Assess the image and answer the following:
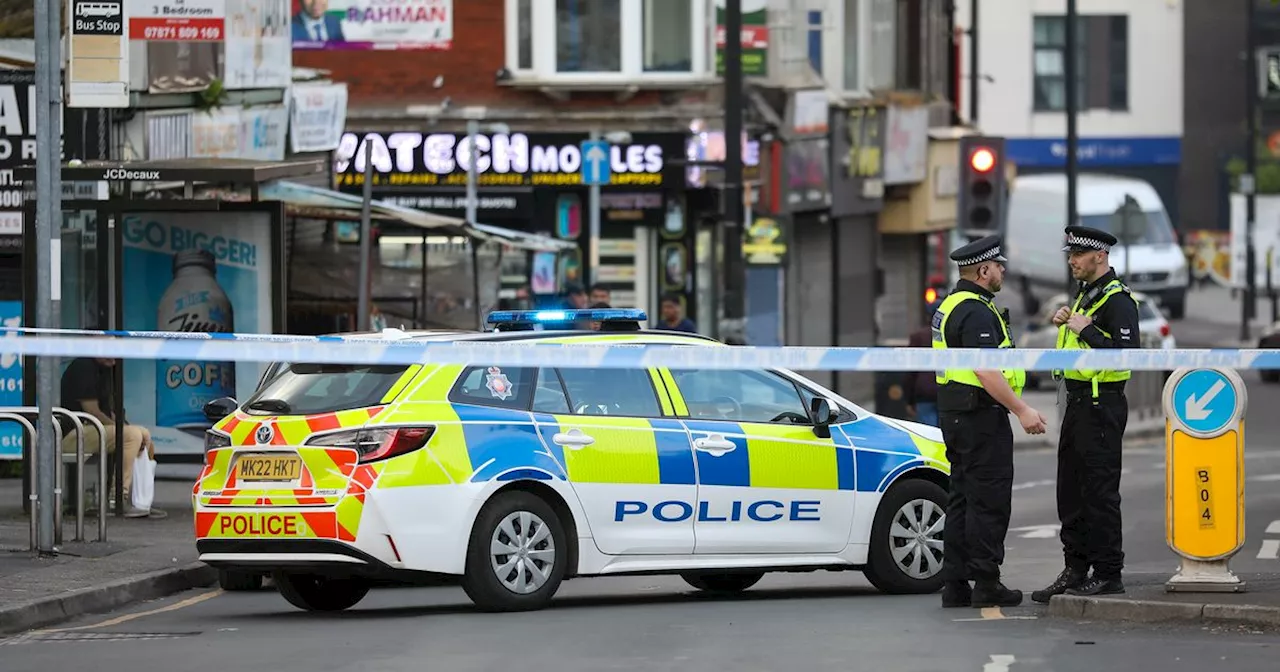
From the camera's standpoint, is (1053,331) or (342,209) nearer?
(342,209)

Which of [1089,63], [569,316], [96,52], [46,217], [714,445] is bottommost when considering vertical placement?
[714,445]

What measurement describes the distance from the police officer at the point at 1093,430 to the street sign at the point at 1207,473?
27cm

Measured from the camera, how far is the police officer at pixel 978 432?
11.8m

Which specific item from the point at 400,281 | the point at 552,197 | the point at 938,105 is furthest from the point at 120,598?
the point at 938,105

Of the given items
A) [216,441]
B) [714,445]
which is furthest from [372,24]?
[216,441]

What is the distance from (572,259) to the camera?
3012 cm

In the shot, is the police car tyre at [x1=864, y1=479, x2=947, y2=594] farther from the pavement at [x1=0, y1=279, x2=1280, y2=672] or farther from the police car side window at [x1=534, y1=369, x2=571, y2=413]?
the police car side window at [x1=534, y1=369, x2=571, y2=413]

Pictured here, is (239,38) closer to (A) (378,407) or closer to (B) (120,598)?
(B) (120,598)

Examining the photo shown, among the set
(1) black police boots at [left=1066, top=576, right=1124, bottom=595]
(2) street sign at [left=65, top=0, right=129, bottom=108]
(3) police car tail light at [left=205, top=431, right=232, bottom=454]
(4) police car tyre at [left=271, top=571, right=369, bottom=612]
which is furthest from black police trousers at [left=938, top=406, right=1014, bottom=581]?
(2) street sign at [left=65, top=0, right=129, bottom=108]

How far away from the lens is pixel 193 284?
739 inches

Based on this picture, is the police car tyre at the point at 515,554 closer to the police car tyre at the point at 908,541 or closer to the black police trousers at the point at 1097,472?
the police car tyre at the point at 908,541

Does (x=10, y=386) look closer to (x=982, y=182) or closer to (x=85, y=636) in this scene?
(x=85, y=636)

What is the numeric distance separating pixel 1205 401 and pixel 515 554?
3366mm

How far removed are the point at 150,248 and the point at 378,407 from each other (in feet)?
25.2
